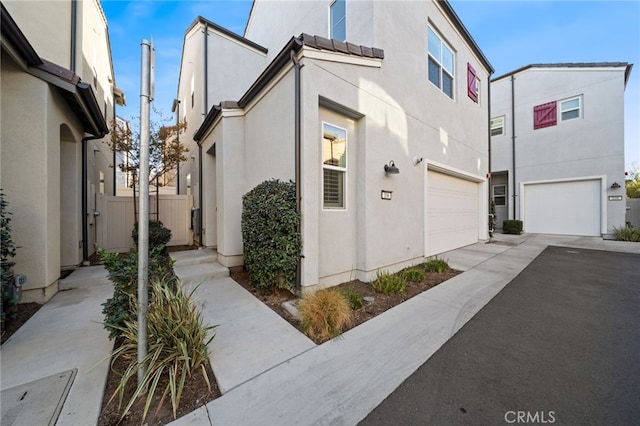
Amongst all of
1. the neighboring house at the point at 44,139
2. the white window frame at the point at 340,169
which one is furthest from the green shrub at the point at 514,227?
the neighboring house at the point at 44,139

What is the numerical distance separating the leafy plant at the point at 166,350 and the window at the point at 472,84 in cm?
1106

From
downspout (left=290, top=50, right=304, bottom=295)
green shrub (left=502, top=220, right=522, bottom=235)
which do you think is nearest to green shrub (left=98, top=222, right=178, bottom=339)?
downspout (left=290, top=50, right=304, bottom=295)

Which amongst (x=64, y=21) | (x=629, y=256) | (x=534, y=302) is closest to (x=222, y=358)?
(x=534, y=302)

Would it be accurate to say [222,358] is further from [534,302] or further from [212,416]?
[534,302]

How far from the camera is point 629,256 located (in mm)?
7316

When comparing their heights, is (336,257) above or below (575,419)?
above

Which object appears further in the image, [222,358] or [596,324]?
[596,324]

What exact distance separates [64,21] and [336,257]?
8534mm

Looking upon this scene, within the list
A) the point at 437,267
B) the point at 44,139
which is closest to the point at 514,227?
the point at 437,267

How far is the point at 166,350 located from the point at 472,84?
471 inches

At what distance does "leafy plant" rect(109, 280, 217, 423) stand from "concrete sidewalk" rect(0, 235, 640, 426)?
211 mm

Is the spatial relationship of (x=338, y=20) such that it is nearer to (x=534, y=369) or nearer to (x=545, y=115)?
(x=534, y=369)

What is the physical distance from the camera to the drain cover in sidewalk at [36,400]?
72.3 inches

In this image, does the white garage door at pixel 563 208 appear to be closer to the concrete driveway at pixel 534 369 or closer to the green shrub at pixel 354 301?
the concrete driveway at pixel 534 369
